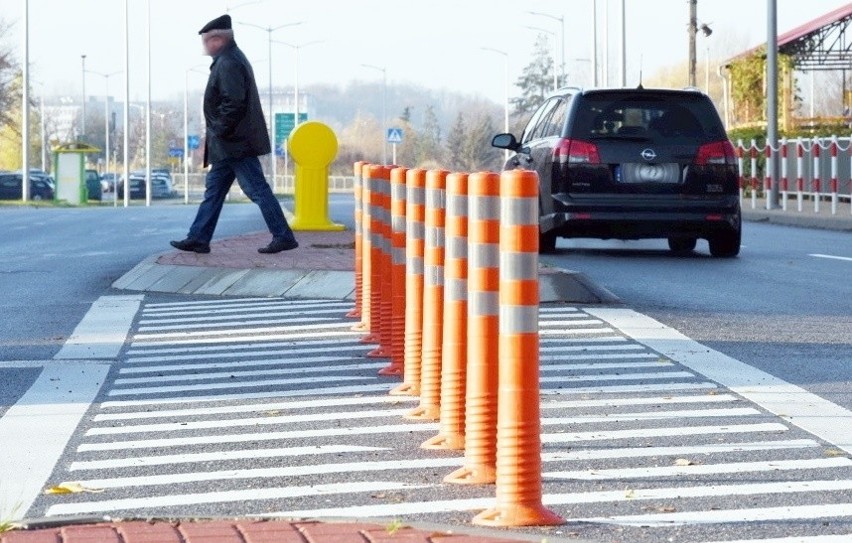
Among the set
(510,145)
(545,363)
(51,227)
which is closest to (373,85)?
(51,227)

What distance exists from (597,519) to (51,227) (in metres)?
23.3

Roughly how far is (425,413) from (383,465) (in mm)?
1135

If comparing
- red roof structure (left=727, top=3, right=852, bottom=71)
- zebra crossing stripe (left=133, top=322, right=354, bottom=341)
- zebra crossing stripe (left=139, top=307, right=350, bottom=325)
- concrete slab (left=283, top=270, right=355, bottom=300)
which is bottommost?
zebra crossing stripe (left=133, top=322, right=354, bottom=341)

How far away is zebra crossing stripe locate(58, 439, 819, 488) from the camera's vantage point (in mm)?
6055

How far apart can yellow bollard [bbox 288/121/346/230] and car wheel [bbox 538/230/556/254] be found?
142 inches

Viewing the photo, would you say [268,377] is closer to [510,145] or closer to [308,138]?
[510,145]

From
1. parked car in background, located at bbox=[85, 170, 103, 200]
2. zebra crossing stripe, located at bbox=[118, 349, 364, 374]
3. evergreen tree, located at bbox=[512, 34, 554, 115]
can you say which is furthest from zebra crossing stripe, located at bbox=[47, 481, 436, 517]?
evergreen tree, located at bbox=[512, 34, 554, 115]

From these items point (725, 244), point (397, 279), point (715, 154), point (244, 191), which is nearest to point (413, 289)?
point (397, 279)

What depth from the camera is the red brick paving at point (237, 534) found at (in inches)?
191

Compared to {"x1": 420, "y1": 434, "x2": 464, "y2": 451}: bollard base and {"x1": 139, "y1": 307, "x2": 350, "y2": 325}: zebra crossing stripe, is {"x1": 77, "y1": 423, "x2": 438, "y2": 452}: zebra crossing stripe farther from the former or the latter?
{"x1": 139, "y1": 307, "x2": 350, "y2": 325}: zebra crossing stripe

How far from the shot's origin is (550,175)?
55.3 ft

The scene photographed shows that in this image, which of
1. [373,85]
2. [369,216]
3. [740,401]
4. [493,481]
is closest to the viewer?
[493,481]

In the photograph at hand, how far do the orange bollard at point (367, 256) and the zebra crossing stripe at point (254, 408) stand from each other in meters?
2.36

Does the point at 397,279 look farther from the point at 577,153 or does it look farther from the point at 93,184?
the point at 93,184
